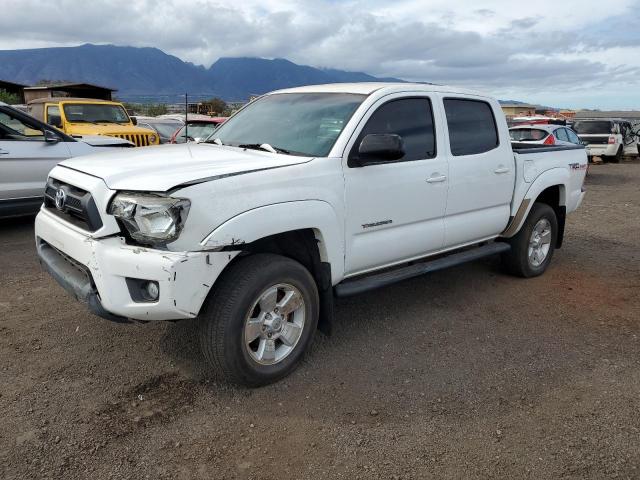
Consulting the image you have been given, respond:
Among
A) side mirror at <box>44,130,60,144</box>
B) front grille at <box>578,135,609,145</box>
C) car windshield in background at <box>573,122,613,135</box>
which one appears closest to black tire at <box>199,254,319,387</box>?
side mirror at <box>44,130,60,144</box>

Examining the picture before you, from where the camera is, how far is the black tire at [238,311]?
312cm

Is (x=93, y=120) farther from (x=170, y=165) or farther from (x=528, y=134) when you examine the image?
(x=528, y=134)

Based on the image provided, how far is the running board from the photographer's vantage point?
386 centimetres

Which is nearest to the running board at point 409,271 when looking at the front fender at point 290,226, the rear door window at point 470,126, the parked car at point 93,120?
the front fender at point 290,226

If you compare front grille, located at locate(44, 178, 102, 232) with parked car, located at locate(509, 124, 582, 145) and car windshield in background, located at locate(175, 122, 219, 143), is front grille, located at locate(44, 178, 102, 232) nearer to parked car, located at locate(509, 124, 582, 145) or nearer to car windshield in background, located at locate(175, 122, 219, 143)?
car windshield in background, located at locate(175, 122, 219, 143)

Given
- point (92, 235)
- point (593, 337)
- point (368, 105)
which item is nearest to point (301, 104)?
point (368, 105)

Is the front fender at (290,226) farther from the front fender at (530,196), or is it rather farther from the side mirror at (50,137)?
the side mirror at (50,137)

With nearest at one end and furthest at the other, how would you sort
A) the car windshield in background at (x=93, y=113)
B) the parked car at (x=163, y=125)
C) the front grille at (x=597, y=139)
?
the car windshield in background at (x=93, y=113) < the parked car at (x=163, y=125) < the front grille at (x=597, y=139)

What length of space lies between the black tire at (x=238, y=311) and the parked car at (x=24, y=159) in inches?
193

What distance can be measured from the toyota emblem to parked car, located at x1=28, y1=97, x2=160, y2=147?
784cm

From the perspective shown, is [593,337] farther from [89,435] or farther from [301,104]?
[89,435]

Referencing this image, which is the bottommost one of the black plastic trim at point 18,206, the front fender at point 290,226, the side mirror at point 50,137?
the black plastic trim at point 18,206

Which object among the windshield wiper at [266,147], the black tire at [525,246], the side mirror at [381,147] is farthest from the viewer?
the black tire at [525,246]

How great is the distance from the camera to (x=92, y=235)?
308cm
